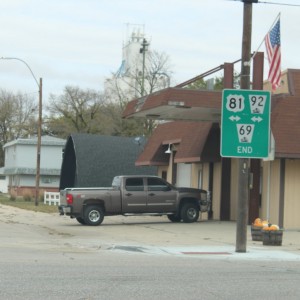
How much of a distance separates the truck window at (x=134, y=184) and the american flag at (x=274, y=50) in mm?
6960

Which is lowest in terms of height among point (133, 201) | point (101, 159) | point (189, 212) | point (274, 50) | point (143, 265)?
point (143, 265)

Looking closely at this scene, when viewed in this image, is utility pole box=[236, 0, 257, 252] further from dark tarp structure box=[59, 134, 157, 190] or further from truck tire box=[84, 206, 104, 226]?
dark tarp structure box=[59, 134, 157, 190]

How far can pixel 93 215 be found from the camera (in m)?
23.7

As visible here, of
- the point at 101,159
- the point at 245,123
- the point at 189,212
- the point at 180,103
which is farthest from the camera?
the point at 101,159

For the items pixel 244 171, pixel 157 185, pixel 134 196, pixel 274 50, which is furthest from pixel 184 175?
pixel 244 171

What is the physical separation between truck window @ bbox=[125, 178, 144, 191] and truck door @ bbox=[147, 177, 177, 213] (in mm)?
311

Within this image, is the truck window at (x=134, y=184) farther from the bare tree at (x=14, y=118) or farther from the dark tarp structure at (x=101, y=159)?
the bare tree at (x=14, y=118)

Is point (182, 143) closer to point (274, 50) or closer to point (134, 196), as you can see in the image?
point (134, 196)

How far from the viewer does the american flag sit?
66.8ft

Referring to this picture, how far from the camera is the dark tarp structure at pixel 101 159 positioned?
1688 inches

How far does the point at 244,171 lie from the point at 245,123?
118 centimetres

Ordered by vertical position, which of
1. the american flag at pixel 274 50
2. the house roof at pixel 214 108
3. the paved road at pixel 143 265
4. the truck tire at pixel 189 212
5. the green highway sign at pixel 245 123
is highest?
the american flag at pixel 274 50

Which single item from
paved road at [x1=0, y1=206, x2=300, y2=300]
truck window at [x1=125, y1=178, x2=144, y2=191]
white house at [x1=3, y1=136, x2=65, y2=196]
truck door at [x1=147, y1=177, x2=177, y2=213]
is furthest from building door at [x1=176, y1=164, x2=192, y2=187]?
white house at [x1=3, y1=136, x2=65, y2=196]

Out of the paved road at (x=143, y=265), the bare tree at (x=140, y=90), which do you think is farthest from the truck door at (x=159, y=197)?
the bare tree at (x=140, y=90)
